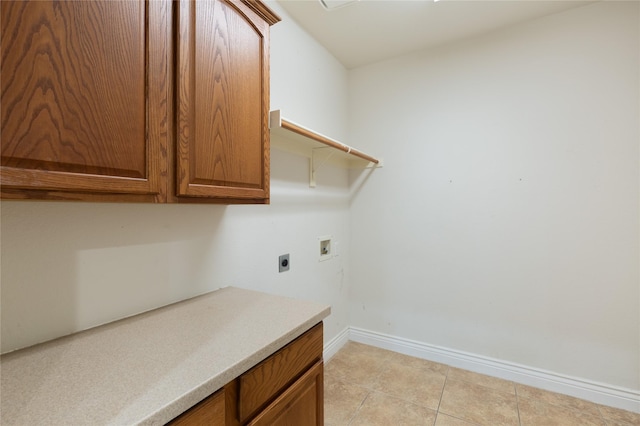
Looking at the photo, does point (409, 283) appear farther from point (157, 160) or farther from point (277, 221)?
point (157, 160)

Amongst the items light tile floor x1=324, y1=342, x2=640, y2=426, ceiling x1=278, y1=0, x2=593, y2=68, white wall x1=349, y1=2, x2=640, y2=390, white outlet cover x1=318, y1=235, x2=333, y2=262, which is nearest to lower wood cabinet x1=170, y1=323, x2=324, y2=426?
light tile floor x1=324, y1=342, x2=640, y2=426

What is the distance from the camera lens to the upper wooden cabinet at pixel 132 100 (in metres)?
0.61

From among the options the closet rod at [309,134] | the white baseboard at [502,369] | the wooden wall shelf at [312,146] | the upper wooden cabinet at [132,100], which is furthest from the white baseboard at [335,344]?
the upper wooden cabinet at [132,100]

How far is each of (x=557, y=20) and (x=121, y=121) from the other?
8.24 feet

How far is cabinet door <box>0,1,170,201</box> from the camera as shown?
592mm

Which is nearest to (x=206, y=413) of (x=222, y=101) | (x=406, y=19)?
(x=222, y=101)

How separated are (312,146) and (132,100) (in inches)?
48.6

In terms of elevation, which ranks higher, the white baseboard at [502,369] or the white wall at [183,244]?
the white wall at [183,244]

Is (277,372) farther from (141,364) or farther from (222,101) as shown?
(222,101)

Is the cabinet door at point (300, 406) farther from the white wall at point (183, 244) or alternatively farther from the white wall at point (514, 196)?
the white wall at point (514, 196)

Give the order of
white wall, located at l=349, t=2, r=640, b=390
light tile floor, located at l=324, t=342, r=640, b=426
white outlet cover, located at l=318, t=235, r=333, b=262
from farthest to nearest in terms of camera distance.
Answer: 1. white outlet cover, located at l=318, t=235, r=333, b=262
2. white wall, located at l=349, t=2, r=640, b=390
3. light tile floor, located at l=324, t=342, r=640, b=426

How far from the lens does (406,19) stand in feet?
6.13

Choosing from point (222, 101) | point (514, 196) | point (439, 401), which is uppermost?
point (222, 101)

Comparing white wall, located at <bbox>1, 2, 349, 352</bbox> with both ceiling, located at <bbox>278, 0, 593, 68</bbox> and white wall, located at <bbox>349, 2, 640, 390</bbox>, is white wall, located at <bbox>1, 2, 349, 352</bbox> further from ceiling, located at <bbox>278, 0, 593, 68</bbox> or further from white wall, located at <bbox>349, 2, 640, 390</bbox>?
white wall, located at <bbox>349, 2, 640, 390</bbox>
